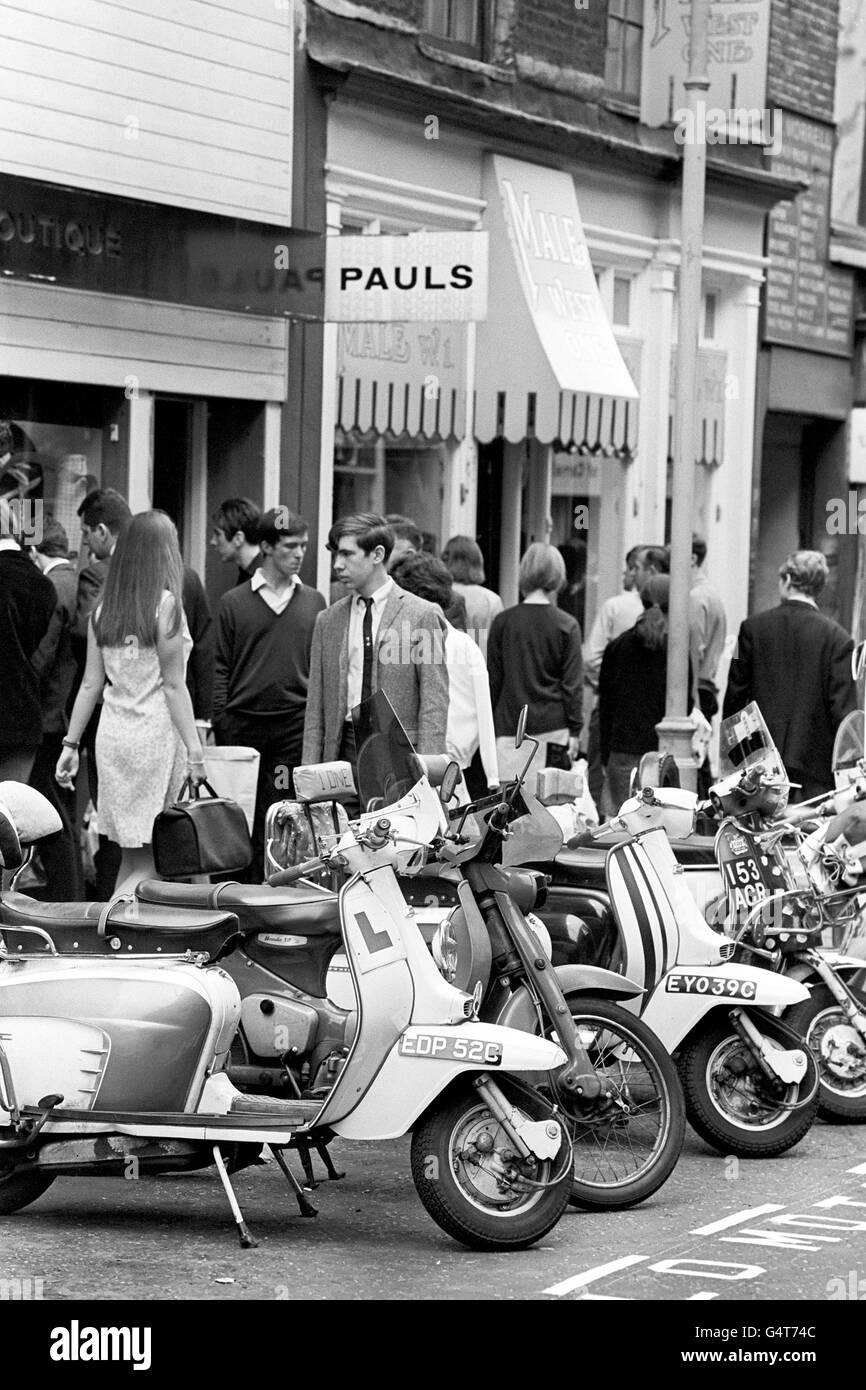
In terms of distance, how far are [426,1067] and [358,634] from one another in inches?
125

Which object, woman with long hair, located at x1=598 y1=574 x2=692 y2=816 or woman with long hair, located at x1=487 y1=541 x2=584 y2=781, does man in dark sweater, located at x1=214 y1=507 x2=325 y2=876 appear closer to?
woman with long hair, located at x1=487 y1=541 x2=584 y2=781

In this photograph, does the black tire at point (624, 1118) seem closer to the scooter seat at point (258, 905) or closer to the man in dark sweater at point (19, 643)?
the scooter seat at point (258, 905)

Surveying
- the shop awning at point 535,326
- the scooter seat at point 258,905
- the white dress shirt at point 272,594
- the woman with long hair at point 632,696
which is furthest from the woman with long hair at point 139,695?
the shop awning at point 535,326

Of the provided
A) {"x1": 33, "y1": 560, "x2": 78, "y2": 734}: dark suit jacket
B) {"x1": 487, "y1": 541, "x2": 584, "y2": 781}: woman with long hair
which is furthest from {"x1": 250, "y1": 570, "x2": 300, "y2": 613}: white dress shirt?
{"x1": 487, "y1": 541, "x2": 584, "y2": 781}: woman with long hair

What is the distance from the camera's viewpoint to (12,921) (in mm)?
6594

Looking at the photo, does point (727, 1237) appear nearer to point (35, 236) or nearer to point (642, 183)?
point (35, 236)

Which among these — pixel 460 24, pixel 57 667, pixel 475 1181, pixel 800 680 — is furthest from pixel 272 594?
pixel 460 24

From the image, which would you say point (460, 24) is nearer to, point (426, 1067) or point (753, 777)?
point (753, 777)

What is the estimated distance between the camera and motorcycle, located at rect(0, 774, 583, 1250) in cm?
618

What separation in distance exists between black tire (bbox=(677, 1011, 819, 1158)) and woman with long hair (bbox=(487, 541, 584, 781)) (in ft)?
15.2

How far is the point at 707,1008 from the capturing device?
7414 mm

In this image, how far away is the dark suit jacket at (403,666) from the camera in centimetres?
884
